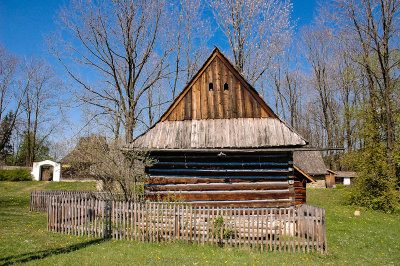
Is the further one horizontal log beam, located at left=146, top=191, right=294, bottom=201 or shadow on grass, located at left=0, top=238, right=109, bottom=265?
horizontal log beam, located at left=146, top=191, right=294, bottom=201

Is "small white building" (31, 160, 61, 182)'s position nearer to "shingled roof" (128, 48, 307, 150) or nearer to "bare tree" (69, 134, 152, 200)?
"bare tree" (69, 134, 152, 200)

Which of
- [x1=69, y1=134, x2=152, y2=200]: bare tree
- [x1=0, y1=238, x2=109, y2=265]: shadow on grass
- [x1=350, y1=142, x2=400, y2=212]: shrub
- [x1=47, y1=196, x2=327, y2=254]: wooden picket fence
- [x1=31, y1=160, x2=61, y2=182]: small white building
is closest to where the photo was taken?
[x1=0, y1=238, x2=109, y2=265]: shadow on grass

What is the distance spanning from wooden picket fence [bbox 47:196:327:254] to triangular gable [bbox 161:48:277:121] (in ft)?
15.4

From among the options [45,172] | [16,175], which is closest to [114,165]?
[16,175]

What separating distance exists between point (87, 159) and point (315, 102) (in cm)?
4186

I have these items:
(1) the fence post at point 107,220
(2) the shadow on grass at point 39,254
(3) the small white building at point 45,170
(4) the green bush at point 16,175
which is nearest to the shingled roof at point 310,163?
(1) the fence post at point 107,220

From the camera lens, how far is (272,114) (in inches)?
518

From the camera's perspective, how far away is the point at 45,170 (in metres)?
42.6

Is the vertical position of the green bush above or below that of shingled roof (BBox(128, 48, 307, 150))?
below

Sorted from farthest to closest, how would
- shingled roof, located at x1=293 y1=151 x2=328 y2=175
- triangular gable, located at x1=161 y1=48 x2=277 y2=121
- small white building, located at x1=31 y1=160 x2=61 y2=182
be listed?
small white building, located at x1=31 y1=160 x2=61 y2=182
shingled roof, located at x1=293 y1=151 x2=328 y2=175
triangular gable, located at x1=161 y1=48 x2=277 y2=121

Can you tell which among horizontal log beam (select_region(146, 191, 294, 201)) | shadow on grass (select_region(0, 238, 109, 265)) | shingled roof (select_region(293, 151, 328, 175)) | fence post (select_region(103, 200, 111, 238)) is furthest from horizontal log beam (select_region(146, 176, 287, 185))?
shingled roof (select_region(293, 151, 328, 175))

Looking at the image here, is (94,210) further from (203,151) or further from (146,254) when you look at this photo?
(203,151)

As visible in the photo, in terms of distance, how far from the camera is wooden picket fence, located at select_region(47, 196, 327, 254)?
9250mm

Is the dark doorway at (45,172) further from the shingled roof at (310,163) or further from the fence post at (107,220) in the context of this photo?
the fence post at (107,220)
